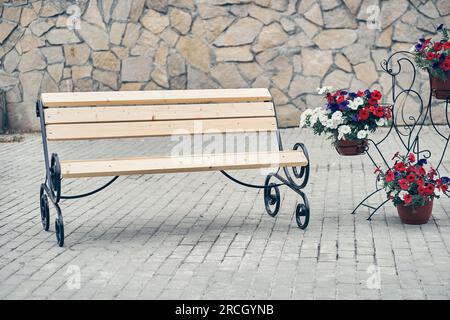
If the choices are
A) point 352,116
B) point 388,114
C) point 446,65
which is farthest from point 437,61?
point 352,116

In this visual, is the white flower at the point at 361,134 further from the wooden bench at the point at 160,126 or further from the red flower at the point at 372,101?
the wooden bench at the point at 160,126

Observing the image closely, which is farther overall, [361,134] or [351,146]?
[351,146]

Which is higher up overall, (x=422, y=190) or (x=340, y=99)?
(x=340, y=99)

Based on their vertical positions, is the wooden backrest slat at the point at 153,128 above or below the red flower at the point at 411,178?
above


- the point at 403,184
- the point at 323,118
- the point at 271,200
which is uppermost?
the point at 323,118

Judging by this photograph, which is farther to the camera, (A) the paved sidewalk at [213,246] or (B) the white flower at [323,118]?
(B) the white flower at [323,118]

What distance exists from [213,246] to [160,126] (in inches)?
47.3

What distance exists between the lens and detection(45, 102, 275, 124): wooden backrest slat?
6316mm

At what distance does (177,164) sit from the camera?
19.3ft

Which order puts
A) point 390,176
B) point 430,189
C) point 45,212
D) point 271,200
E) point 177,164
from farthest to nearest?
point 271,200 < point 45,212 < point 390,176 < point 430,189 < point 177,164

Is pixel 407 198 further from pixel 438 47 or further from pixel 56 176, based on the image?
pixel 56 176

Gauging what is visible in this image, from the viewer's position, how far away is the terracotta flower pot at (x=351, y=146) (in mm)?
6348

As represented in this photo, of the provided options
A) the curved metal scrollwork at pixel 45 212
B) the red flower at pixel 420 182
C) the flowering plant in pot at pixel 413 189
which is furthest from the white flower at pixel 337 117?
the curved metal scrollwork at pixel 45 212
